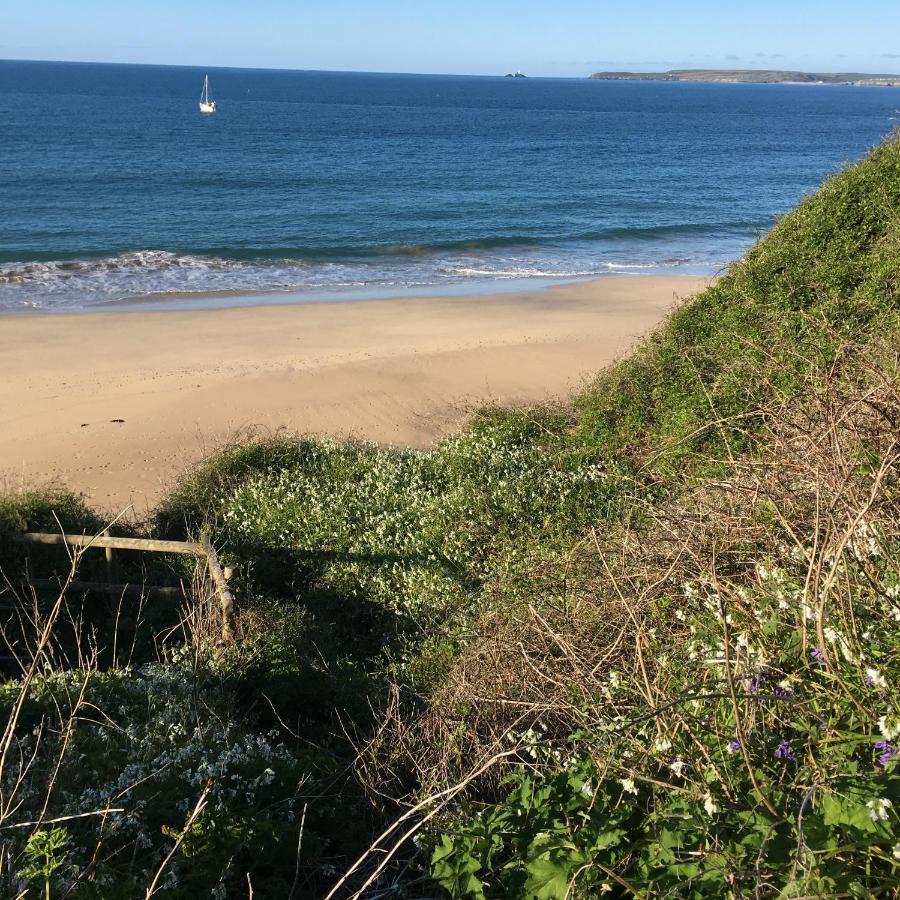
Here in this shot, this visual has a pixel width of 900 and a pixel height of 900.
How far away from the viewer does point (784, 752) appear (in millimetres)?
3301

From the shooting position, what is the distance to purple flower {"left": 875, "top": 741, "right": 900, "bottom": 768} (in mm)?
2949

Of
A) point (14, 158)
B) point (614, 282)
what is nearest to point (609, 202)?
point (614, 282)

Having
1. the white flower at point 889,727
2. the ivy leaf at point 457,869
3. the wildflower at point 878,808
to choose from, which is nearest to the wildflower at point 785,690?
the white flower at point 889,727

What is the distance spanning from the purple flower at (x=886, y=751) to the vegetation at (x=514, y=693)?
1 cm

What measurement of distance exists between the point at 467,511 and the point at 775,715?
565 cm

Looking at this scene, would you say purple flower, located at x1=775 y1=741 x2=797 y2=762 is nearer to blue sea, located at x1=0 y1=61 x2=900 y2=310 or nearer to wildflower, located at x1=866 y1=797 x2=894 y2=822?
wildflower, located at x1=866 y1=797 x2=894 y2=822

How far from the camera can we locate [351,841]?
178 inches

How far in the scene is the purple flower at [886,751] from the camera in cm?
295

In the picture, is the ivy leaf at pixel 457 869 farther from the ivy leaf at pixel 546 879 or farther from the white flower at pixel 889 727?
the white flower at pixel 889 727

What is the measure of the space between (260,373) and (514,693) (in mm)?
13183

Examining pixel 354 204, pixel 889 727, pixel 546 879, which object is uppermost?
pixel 354 204

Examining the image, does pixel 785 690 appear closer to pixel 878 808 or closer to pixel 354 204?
pixel 878 808

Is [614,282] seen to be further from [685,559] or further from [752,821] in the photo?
[752,821]

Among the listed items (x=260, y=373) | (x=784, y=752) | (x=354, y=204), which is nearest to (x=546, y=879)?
(x=784, y=752)
